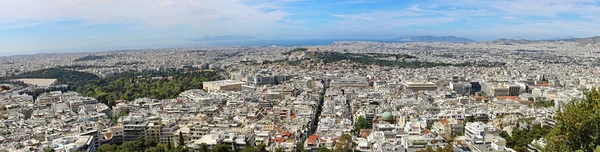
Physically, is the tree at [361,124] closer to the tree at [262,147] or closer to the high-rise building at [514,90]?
the tree at [262,147]

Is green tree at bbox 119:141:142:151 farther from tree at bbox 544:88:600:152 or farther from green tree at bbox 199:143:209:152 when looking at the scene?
tree at bbox 544:88:600:152

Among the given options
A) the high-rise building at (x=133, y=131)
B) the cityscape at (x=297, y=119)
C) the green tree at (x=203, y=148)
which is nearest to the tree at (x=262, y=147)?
the cityscape at (x=297, y=119)

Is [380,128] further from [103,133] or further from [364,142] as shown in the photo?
[103,133]

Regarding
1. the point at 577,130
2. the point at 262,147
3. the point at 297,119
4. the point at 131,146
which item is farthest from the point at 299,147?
the point at 577,130

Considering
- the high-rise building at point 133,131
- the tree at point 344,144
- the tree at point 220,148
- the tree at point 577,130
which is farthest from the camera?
the high-rise building at point 133,131

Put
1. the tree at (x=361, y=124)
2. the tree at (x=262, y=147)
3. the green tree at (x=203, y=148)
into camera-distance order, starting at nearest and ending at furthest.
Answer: the green tree at (x=203, y=148)
the tree at (x=262, y=147)
the tree at (x=361, y=124)

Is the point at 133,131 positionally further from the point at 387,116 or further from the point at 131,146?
the point at 387,116

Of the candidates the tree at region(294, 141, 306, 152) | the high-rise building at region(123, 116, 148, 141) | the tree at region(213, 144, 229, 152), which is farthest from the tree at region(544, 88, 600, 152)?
the high-rise building at region(123, 116, 148, 141)

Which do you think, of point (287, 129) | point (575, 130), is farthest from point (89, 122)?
point (575, 130)
